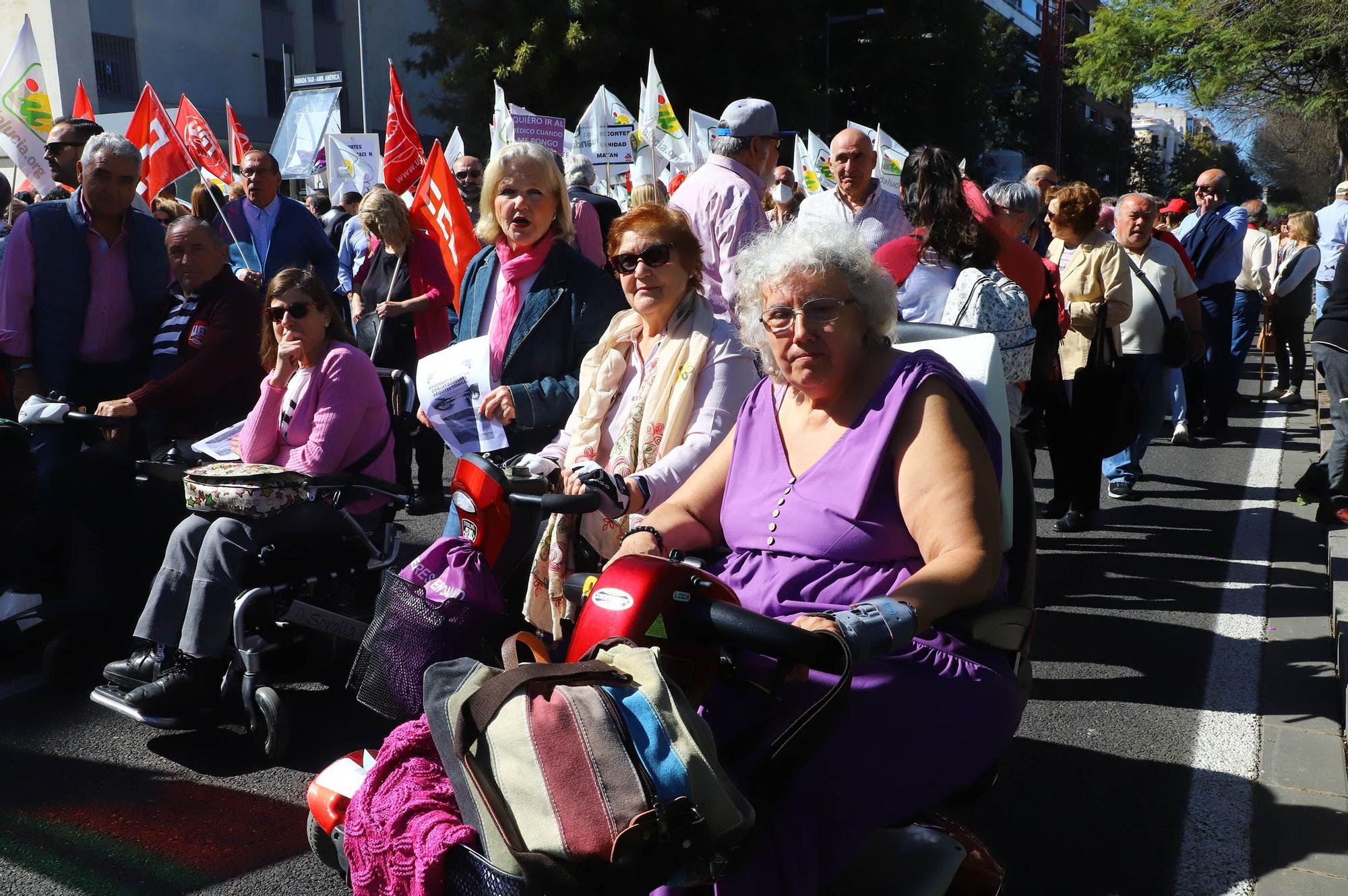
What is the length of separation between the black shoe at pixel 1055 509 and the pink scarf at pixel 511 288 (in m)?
3.96

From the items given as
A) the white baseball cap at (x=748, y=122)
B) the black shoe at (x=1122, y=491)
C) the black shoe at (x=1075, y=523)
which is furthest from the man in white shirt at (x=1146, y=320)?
the white baseball cap at (x=748, y=122)

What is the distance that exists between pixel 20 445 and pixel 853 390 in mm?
3281

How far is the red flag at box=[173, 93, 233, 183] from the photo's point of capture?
10773mm

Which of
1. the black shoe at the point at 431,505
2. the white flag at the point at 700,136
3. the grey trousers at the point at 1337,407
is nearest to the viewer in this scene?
the grey trousers at the point at 1337,407

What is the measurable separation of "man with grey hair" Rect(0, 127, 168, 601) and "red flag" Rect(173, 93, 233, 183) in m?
5.79

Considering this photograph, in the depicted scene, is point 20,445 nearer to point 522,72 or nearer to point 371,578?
point 371,578

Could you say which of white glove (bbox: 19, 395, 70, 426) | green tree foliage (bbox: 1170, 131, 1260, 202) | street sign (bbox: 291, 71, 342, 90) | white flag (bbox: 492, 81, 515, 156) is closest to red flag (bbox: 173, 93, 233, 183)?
white flag (bbox: 492, 81, 515, 156)

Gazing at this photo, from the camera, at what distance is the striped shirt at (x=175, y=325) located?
5.08 meters

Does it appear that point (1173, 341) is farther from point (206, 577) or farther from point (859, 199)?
point (206, 577)

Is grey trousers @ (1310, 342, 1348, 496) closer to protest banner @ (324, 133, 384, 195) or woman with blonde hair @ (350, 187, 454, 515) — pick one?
woman with blonde hair @ (350, 187, 454, 515)

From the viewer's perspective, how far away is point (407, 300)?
25.0 feet

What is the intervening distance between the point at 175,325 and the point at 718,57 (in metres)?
25.7

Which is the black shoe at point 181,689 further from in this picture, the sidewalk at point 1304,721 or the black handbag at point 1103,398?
the black handbag at point 1103,398

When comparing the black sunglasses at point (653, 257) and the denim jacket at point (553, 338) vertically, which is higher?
the black sunglasses at point (653, 257)
